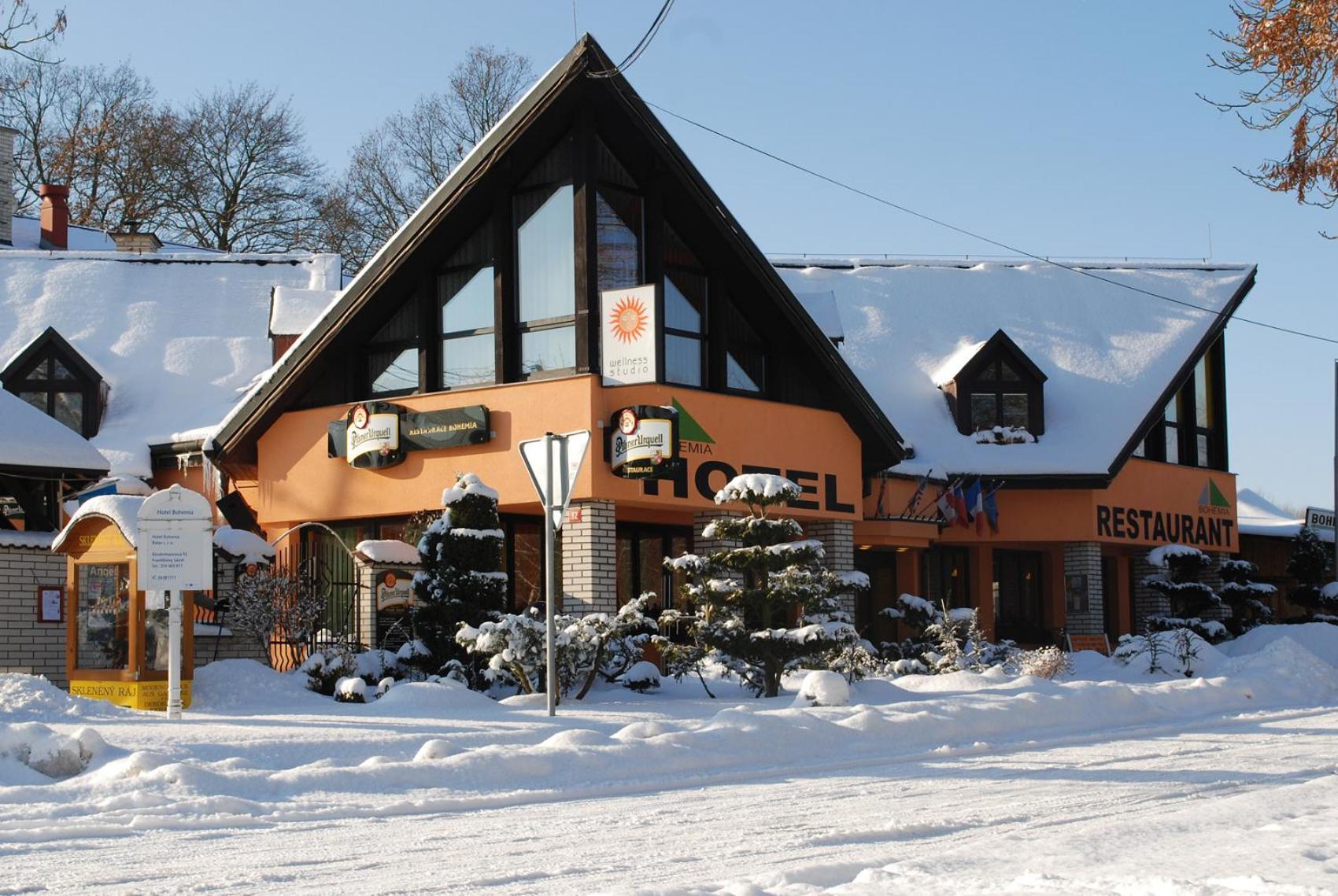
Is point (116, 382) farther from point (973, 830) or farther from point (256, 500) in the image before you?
point (973, 830)

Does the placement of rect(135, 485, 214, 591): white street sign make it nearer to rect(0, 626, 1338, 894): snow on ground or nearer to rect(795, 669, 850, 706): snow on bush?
rect(0, 626, 1338, 894): snow on ground

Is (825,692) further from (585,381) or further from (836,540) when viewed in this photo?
(836,540)

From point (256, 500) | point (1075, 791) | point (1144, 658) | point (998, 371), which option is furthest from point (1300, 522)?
point (1075, 791)

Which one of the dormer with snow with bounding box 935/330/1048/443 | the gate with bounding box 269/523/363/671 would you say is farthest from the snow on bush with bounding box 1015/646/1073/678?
the dormer with snow with bounding box 935/330/1048/443

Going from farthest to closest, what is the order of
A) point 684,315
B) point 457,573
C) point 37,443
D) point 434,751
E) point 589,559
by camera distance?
1. point 684,315
2. point 37,443
3. point 589,559
4. point 457,573
5. point 434,751

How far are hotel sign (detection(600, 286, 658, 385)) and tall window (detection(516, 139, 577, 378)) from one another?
51cm

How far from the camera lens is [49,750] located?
36.2ft

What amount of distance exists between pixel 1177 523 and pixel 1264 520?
36.5 feet

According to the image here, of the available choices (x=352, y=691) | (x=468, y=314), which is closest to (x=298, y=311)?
(x=468, y=314)

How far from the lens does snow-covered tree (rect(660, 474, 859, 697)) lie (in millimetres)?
18328

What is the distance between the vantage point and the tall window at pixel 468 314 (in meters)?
22.9

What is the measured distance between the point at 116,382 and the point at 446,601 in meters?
11.4


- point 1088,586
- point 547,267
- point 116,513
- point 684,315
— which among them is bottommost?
point 1088,586

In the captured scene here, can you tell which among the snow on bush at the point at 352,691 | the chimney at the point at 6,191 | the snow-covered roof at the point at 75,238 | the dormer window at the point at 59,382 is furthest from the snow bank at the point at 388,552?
the chimney at the point at 6,191
